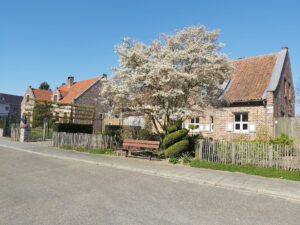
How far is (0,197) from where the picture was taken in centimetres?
534

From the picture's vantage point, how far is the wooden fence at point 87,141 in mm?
14109

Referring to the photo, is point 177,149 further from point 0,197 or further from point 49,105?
point 49,105

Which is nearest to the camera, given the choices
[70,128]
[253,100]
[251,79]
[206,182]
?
[206,182]

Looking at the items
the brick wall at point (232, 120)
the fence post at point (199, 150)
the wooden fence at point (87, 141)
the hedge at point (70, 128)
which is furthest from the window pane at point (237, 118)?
the hedge at point (70, 128)

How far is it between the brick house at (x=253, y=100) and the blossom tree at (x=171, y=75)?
10.7ft

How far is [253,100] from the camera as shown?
53.7 feet

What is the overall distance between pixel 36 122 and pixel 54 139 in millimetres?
8013

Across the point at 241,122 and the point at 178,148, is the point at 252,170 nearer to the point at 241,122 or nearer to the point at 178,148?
the point at 178,148

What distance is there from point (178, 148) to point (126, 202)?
608cm

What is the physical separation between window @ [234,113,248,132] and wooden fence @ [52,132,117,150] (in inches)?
376

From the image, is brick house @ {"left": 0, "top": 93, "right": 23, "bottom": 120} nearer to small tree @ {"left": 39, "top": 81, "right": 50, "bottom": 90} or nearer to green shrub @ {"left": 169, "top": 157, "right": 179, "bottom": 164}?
small tree @ {"left": 39, "top": 81, "right": 50, "bottom": 90}

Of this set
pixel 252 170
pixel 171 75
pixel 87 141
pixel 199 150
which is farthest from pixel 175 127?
pixel 87 141

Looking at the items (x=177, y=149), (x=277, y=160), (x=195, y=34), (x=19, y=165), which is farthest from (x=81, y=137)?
(x=277, y=160)

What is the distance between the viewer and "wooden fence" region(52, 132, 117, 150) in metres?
14.1
